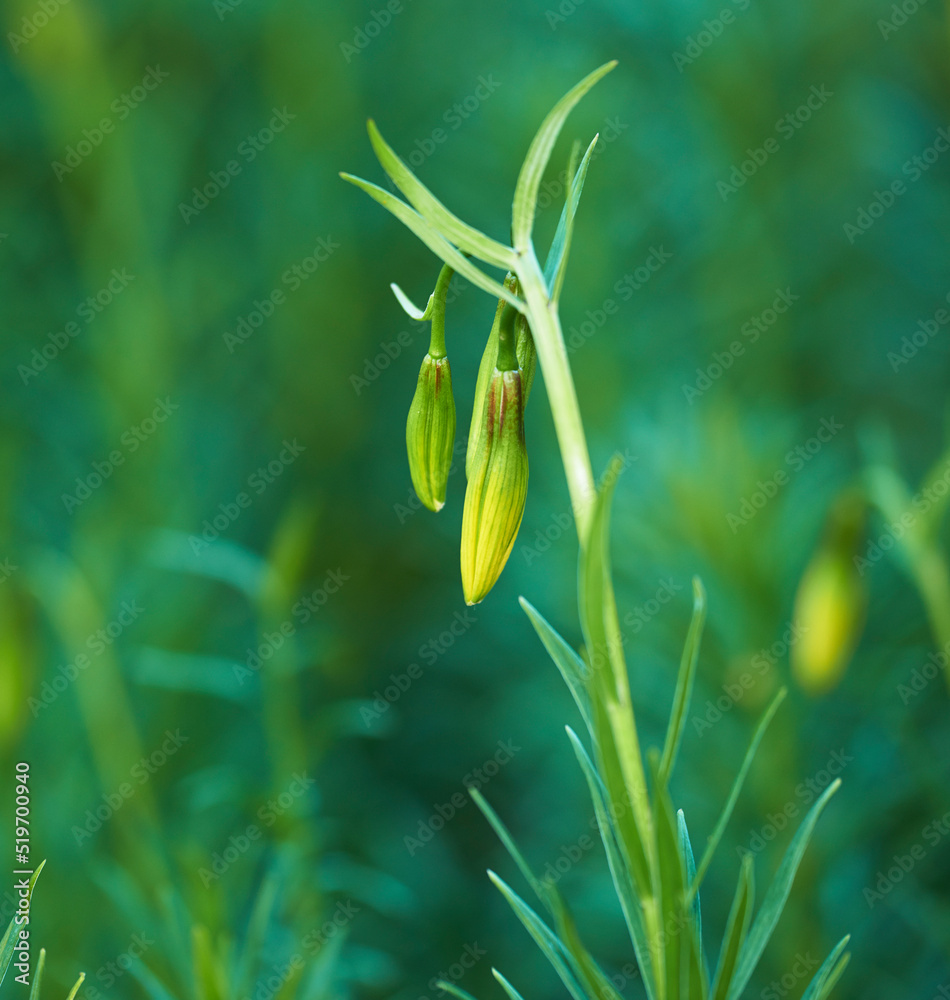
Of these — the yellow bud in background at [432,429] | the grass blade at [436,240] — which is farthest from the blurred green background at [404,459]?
the grass blade at [436,240]

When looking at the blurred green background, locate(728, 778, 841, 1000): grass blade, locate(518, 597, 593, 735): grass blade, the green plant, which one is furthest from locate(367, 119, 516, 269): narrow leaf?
the blurred green background

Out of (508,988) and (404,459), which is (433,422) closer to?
(508,988)

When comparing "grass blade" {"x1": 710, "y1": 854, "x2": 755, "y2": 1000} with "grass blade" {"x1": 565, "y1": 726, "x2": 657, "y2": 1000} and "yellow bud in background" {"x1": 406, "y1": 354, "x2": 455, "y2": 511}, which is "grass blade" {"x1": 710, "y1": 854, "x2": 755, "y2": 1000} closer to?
"grass blade" {"x1": 565, "y1": 726, "x2": 657, "y2": 1000}

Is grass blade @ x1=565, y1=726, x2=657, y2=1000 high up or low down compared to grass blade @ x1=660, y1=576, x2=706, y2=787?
down

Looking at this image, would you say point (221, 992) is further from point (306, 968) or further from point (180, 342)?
point (180, 342)

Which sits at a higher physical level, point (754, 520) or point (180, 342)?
point (180, 342)

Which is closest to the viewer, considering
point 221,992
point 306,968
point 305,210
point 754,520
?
point 221,992

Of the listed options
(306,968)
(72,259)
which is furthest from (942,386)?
(72,259)
